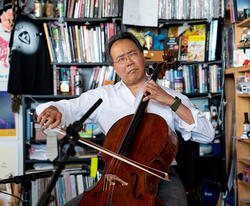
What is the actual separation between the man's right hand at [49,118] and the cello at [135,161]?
0.91 ft

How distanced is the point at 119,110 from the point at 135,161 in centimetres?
43

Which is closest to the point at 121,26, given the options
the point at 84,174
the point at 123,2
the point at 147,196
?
the point at 123,2

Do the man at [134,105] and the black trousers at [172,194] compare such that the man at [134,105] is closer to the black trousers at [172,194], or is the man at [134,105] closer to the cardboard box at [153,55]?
the black trousers at [172,194]

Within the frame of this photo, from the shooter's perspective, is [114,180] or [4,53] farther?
[4,53]

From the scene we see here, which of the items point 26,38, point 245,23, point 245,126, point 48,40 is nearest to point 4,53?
point 26,38

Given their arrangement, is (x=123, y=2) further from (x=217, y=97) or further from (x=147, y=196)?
(x=147, y=196)

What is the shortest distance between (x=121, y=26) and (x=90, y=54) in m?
0.38

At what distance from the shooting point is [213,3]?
9.04 ft

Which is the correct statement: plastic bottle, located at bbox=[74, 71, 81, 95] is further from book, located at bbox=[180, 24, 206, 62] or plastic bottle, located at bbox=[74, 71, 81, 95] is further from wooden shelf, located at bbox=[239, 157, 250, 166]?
wooden shelf, located at bbox=[239, 157, 250, 166]

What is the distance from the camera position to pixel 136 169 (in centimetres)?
136

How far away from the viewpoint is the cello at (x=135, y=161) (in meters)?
1.30

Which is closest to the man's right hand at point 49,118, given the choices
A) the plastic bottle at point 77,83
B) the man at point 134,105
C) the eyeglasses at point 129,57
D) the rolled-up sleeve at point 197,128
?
the man at point 134,105

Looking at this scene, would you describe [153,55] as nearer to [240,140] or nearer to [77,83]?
[77,83]

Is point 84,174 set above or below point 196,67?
below
